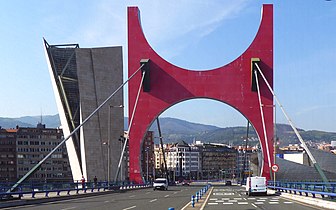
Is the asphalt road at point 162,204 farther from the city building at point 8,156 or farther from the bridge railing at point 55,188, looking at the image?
the city building at point 8,156

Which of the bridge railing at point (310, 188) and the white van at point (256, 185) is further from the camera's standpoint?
the white van at point (256, 185)

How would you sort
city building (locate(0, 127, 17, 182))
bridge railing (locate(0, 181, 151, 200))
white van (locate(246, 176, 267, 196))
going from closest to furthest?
bridge railing (locate(0, 181, 151, 200))
white van (locate(246, 176, 267, 196))
city building (locate(0, 127, 17, 182))

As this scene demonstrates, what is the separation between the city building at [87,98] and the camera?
67.1m

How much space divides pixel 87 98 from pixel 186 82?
14911 mm

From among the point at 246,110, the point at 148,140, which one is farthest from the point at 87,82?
the point at 148,140

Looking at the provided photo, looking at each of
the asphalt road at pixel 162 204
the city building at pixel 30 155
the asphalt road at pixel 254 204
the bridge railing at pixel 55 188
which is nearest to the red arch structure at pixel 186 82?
the bridge railing at pixel 55 188

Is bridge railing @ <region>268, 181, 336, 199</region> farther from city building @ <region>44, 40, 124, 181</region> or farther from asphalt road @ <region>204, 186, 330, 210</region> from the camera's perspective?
city building @ <region>44, 40, 124, 181</region>

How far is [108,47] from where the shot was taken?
236 feet

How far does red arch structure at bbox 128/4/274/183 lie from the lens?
63.9m

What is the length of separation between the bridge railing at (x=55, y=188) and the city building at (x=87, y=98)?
1279 centimetres

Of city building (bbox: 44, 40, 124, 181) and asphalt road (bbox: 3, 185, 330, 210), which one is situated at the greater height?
city building (bbox: 44, 40, 124, 181)

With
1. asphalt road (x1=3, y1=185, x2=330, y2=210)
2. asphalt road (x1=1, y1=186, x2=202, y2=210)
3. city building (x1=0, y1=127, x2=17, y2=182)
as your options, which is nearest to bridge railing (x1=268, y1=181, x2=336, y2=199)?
asphalt road (x1=3, y1=185, x2=330, y2=210)

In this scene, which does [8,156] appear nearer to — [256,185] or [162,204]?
[256,185]

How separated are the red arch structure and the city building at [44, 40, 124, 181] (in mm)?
5085
